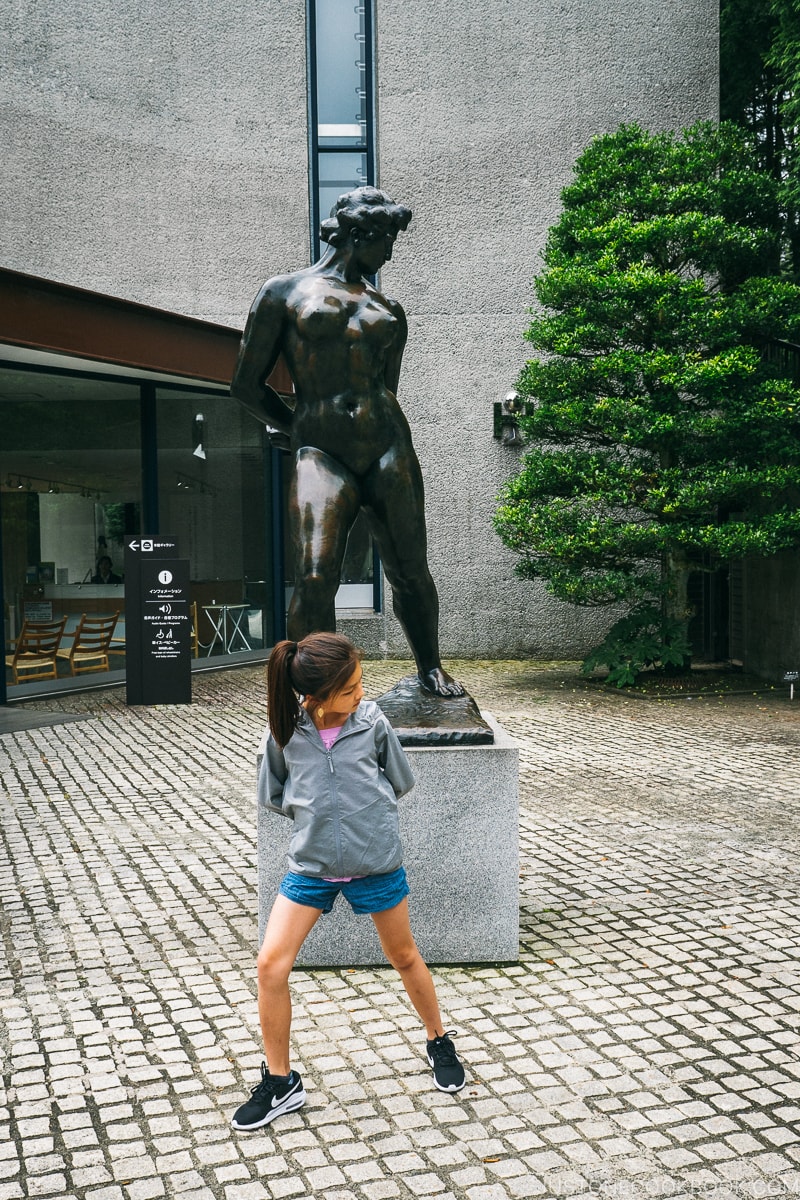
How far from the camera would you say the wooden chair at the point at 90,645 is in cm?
1304

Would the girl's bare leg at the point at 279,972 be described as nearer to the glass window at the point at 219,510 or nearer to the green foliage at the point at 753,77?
the glass window at the point at 219,510

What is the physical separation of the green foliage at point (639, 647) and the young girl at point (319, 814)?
9302 mm

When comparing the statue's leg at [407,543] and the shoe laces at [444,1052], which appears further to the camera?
the statue's leg at [407,543]

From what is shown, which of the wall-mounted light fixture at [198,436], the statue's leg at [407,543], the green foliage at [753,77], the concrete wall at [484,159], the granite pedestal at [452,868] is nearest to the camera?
→ the granite pedestal at [452,868]

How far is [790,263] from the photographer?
1340cm

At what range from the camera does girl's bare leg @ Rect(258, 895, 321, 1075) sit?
3.07 m

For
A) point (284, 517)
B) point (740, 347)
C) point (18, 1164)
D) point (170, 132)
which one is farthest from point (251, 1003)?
point (170, 132)

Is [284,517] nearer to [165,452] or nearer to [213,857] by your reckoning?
[165,452]

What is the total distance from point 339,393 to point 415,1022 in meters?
2.47

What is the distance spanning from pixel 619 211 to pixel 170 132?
648cm

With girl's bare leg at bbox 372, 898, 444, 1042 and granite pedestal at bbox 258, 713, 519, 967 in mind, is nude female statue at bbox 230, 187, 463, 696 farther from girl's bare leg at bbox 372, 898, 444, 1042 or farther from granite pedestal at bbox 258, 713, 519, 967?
girl's bare leg at bbox 372, 898, 444, 1042

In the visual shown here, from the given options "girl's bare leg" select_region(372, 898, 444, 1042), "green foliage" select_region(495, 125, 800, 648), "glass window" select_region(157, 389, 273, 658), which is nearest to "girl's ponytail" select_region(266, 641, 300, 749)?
"girl's bare leg" select_region(372, 898, 444, 1042)

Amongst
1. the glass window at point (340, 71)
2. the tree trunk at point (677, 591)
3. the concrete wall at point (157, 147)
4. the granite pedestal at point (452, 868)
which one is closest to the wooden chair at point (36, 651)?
the concrete wall at point (157, 147)

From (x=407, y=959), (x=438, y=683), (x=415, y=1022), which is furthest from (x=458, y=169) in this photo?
(x=407, y=959)
